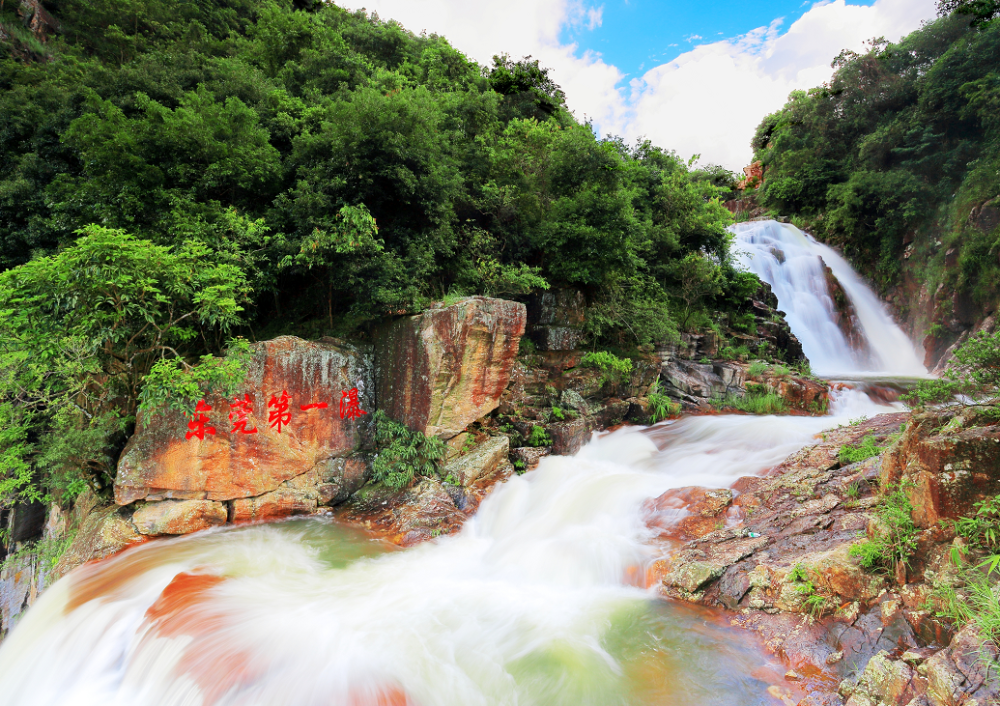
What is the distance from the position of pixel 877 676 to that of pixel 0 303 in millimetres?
9611

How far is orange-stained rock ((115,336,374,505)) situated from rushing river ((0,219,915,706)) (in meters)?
0.77

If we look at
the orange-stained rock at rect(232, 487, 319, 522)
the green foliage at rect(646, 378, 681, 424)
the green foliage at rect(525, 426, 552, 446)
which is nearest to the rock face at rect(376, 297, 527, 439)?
the green foliage at rect(525, 426, 552, 446)

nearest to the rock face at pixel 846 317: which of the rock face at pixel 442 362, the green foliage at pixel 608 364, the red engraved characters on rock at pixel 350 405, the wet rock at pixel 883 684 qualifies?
the green foliage at pixel 608 364

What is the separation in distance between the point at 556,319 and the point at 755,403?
5.13 meters

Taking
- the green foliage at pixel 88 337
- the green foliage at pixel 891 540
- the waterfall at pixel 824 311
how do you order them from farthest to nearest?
the waterfall at pixel 824 311 → the green foliage at pixel 88 337 → the green foliage at pixel 891 540

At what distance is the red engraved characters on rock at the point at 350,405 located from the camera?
729 cm

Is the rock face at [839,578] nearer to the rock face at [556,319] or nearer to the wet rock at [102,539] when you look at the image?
the rock face at [556,319]

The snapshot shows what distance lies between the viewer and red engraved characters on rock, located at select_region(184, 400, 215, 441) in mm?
6298

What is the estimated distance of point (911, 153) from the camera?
55.6ft

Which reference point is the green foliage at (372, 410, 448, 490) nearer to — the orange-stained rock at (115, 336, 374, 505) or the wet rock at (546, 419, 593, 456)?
the orange-stained rock at (115, 336, 374, 505)

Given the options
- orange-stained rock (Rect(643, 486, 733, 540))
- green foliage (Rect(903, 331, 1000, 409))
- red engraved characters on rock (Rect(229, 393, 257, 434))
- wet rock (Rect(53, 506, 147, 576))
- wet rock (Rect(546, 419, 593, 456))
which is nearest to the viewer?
green foliage (Rect(903, 331, 1000, 409))

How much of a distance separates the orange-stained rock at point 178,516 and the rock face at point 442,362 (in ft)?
9.57

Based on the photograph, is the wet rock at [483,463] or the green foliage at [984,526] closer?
the green foliage at [984,526]

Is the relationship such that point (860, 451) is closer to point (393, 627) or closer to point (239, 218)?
point (393, 627)
